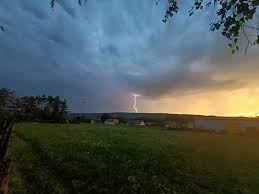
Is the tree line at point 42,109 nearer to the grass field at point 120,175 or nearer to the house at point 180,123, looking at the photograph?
the house at point 180,123

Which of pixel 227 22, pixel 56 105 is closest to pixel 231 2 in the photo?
pixel 227 22

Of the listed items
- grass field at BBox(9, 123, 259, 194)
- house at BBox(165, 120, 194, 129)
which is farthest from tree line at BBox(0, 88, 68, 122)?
grass field at BBox(9, 123, 259, 194)

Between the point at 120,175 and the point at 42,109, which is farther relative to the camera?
the point at 42,109

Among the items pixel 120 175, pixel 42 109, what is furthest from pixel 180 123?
pixel 120 175

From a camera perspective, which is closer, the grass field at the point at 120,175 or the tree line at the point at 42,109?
the grass field at the point at 120,175

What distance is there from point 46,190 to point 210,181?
1008 cm

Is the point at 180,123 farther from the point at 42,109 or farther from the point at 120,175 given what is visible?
the point at 120,175

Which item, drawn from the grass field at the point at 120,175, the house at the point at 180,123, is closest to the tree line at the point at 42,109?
the house at the point at 180,123

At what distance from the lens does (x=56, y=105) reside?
155750 mm

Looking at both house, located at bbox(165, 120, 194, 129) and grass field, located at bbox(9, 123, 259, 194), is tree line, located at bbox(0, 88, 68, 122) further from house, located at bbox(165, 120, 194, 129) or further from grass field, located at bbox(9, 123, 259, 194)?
grass field, located at bbox(9, 123, 259, 194)

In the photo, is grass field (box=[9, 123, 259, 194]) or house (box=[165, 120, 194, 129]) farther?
house (box=[165, 120, 194, 129])

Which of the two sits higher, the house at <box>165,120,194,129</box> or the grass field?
the house at <box>165,120,194,129</box>

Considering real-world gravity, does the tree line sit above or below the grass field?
above

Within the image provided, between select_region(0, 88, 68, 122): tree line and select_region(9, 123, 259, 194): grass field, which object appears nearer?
select_region(9, 123, 259, 194): grass field
